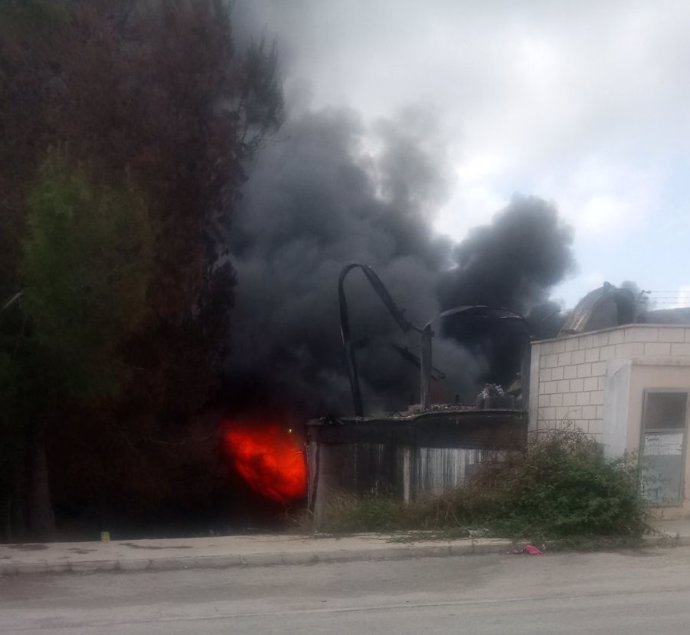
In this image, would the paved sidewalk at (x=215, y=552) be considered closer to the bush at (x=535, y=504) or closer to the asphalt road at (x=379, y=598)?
the asphalt road at (x=379, y=598)

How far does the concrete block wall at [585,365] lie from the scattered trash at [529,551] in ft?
8.23

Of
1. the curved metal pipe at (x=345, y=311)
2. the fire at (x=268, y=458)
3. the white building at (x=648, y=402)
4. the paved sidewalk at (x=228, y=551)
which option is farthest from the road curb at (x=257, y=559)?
the fire at (x=268, y=458)

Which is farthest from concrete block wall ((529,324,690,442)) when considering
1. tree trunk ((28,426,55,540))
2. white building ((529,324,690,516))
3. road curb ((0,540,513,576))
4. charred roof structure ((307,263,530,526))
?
tree trunk ((28,426,55,540))

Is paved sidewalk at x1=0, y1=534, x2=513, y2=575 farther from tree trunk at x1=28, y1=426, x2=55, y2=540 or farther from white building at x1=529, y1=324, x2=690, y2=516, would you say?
tree trunk at x1=28, y1=426, x2=55, y2=540

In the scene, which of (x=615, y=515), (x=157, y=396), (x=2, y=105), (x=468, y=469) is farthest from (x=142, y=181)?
(x=615, y=515)

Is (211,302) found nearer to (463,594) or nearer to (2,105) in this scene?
(2,105)

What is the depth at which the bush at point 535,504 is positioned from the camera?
1041 centimetres

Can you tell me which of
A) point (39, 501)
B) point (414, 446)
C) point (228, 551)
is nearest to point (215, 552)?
point (228, 551)

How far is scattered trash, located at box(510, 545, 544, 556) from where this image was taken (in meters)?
9.92

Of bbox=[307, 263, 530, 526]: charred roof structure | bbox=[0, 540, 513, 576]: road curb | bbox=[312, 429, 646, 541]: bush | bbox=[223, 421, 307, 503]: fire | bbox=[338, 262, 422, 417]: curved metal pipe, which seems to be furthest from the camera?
bbox=[223, 421, 307, 503]: fire

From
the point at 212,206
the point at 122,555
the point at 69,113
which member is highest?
the point at 69,113

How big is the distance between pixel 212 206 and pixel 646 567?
39.0 ft

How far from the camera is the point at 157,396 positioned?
1702cm

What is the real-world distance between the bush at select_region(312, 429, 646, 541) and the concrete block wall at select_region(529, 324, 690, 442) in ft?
2.64
